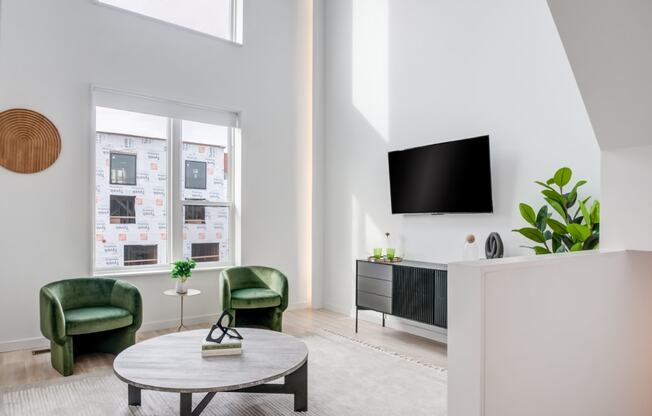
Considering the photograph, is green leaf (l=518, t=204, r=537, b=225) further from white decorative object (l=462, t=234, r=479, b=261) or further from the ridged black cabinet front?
the ridged black cabinet front

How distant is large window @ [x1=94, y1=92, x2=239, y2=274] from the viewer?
4.49 m

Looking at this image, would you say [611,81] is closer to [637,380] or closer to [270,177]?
[637,380]

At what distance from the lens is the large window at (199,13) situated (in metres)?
4.77

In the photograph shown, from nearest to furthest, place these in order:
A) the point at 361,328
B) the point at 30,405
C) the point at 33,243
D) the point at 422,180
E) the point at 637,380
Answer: the point at 637,380
the point at 30,405
the point at 33,243
the point at 422,180
the point at 361,328

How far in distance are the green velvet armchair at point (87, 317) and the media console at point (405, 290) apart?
2.18m

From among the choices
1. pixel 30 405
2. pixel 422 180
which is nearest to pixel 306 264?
pixel 422 180

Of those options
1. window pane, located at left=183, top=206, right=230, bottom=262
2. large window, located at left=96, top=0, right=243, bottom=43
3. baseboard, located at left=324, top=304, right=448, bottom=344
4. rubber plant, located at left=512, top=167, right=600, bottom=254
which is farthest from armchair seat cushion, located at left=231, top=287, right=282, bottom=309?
large window, located at left=96, top=0, right=243, bottom=43

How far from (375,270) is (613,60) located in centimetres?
300

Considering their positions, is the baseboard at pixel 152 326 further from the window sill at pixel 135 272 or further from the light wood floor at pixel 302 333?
the window sill at pixel 135 272

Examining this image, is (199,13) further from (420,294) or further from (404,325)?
(404,325)

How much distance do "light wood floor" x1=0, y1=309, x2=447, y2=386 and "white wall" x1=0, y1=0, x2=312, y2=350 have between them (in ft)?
1.23

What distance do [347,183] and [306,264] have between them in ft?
4.11

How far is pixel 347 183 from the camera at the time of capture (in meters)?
5.47

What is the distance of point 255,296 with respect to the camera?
4.21 meters
